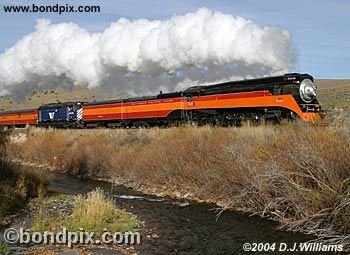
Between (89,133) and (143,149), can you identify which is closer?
(143,149)

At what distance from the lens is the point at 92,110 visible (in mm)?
44875

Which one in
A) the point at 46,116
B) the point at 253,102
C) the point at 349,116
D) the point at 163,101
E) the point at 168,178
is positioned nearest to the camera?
the point at 349,116

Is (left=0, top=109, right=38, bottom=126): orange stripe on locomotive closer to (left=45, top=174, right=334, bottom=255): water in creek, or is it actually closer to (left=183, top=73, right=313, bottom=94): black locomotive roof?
(left=183, top=73, right=313, bottom=94): black locomotive roof

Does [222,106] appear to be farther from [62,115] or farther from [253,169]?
[62,115]

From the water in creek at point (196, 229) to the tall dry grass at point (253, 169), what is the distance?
0.70 m

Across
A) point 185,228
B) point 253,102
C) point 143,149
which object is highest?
point 253,102

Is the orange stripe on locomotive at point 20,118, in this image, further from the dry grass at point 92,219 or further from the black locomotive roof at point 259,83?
the dry grass at point 92,219

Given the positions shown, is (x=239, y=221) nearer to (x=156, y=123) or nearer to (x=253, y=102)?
(x=253, y=102)

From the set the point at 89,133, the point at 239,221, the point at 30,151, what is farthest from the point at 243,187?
the point at 30,151

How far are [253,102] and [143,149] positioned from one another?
22.9 feet

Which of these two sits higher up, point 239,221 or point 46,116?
point 46,116
